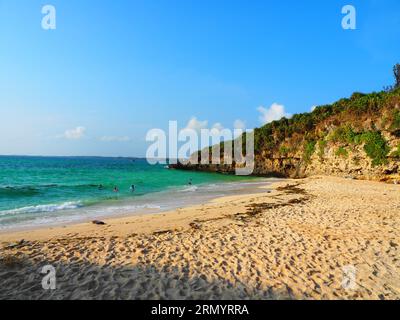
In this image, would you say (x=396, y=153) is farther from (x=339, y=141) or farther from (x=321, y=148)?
(x=321, y=148)

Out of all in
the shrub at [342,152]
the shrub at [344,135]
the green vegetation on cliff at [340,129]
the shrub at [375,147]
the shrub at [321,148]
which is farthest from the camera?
the shrub at [321,148]

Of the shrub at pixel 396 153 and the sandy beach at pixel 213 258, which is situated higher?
the shrub at pixel 396 153

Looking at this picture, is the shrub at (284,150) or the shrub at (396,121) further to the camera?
the shrub at (284,150)

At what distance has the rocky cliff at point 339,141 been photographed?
3056 centimetres

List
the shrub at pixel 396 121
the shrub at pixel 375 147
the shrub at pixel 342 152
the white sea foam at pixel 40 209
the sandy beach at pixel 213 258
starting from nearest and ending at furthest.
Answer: the sandy beach at pixel 213 258 → the white sea foam at pixel 40 209 → the shrub at pixel 375 147 → the shrub at pixel 396 121 → the shrub at pixel 342 152

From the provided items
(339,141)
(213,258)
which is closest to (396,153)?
(339,141)

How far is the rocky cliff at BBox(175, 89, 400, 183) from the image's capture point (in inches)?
1203

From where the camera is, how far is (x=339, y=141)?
3612 cm

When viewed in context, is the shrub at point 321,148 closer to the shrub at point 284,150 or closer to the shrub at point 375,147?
the shrub at point 375,147

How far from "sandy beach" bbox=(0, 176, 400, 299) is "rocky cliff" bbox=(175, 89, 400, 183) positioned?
22.6 meters

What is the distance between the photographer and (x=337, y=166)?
117 ft

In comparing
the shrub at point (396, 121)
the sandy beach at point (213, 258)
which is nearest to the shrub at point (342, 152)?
the shrub at point (396, 121)

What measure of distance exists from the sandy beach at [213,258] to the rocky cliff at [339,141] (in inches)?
888
